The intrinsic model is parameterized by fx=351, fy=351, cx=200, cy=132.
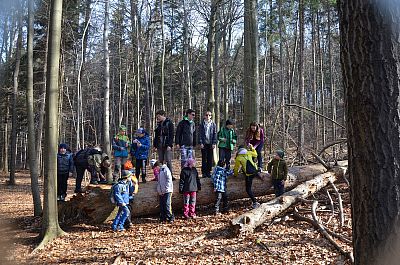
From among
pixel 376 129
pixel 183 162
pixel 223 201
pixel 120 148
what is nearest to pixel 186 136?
pixel 183 162

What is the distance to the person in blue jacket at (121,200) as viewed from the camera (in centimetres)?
808

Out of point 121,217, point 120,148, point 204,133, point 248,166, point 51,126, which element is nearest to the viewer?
point 51,126

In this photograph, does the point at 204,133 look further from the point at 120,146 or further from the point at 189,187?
the point at 120,146

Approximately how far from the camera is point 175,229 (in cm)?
782

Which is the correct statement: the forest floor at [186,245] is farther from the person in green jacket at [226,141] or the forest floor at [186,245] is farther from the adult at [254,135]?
the adult at [254,135]

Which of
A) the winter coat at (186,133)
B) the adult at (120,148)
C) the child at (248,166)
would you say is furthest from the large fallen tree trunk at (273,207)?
the adult at (120,148)

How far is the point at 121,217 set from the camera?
8180mm

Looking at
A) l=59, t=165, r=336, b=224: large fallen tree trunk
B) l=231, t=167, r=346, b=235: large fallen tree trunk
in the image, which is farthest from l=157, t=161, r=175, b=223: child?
l=231, t=167, r=346, b=235: large fallen tree trunk

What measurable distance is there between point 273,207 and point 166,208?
264 cm

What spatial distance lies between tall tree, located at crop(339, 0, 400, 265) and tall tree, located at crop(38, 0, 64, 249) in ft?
21.9

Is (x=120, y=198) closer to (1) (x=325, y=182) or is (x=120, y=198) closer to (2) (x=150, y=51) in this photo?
(1) (x=325, y=182)

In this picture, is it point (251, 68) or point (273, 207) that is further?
point (251, 68)

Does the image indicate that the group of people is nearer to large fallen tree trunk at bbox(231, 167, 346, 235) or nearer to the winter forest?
the winter forest

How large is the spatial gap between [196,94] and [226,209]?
36433mm
